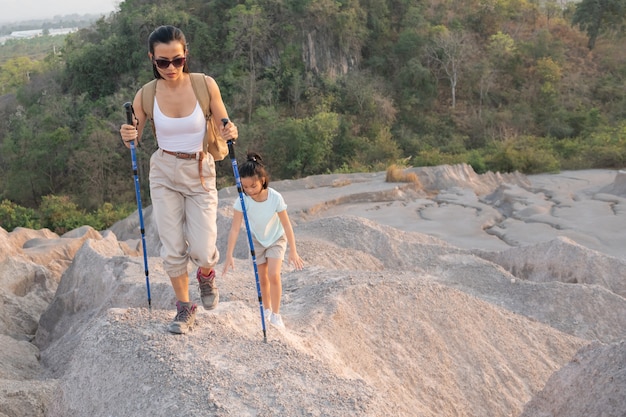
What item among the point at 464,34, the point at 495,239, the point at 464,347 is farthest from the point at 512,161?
the point at 464,347

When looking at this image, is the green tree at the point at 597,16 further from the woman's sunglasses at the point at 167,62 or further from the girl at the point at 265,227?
the woman's sunglasses at the point at 167,62

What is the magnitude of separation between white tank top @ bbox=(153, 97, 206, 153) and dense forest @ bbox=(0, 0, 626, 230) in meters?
18.6

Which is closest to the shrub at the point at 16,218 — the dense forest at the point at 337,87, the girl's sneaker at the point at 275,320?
the dense forest at the point at 337,87

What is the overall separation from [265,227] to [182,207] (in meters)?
0.69

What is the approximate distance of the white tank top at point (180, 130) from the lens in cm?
371

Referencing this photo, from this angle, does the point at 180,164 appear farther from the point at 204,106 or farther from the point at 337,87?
the point at 337,87

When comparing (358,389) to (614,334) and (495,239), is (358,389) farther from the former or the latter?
(495,239)

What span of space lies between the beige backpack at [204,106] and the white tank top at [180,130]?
4cm

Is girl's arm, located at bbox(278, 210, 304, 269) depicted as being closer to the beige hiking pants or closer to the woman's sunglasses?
the beige hiking pants

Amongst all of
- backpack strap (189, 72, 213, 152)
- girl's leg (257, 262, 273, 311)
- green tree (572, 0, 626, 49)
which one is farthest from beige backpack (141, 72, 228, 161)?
green tree (572, 0, 626, 49)

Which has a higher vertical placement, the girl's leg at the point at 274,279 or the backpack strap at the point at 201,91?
the backpack strap at the point at 201,91

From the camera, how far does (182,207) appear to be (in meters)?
3.85

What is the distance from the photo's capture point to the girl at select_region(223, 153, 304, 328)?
13.9 feet

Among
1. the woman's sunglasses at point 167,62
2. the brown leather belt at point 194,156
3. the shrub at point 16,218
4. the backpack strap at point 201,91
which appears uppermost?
the woman's sunglasses at point 167,62
